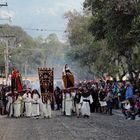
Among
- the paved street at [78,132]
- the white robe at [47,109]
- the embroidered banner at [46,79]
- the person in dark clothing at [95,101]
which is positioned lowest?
the paved street at [78,132]

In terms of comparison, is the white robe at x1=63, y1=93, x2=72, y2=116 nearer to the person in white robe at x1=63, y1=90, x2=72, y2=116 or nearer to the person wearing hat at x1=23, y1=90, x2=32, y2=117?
the person in white robe at x1=63, y1=90, x2=72, y2=116

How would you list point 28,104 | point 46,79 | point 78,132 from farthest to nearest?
1. point 28,104
2. point 46,79
3. point 78,132

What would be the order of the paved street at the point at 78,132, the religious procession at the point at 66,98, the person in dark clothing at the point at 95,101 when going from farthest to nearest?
the person in dark clothing at the point at 95,101 < the religious procession at the point at 66,98 < the paved street at the point at 78,132

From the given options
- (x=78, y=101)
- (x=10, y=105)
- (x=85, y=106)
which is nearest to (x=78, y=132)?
(x=85, y=106)

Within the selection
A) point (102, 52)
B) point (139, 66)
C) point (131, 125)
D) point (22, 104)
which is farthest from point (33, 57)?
point (131, 125)

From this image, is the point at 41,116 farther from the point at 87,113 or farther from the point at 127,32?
the point at 127,32

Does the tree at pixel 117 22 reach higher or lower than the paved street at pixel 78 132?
higher

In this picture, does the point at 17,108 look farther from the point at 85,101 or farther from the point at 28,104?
the point at 85,101

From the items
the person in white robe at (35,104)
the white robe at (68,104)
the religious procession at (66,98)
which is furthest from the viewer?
the white robe at (68,104)

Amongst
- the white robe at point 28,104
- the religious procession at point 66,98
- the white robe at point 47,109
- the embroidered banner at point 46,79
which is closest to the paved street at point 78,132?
the religious procession at point 66,98

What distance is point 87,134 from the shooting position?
22438 millimetres

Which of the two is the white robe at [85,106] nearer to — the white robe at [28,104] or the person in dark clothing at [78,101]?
the person in dark clothing at [78,101]

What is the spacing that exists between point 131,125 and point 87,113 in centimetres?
778

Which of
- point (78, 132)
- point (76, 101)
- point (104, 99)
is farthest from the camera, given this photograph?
point (104, 99)
